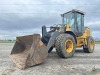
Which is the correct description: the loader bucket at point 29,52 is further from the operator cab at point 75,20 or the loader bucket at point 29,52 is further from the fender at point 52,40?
the operator cab at point 75,20

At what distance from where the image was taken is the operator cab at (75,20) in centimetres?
1163

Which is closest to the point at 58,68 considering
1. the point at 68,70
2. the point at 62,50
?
the point at 68,70

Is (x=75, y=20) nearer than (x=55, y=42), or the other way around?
(x=55, y=42)

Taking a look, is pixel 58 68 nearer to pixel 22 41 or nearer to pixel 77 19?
pixel 22 41

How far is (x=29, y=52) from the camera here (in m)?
7.90

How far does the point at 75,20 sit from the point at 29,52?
183 inches

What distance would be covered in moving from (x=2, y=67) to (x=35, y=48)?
1.38 meters

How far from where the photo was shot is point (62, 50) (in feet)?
30.4

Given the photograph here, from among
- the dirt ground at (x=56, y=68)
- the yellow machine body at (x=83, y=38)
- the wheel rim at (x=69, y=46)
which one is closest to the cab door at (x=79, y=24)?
the yellow machine body at (x=83, y=38)

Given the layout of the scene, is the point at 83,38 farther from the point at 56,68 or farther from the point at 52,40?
the point at 56,68

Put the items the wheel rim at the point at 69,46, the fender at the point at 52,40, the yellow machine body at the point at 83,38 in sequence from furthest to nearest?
the yellow machine body at the point at 83,38 < the wheel rim at the point at 69,46 < the fender at the point at 52,40

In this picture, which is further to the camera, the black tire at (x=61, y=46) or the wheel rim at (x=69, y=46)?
the wheel rim at (x=69, y=46)

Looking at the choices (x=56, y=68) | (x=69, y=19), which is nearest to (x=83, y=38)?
(x=69, y=19)

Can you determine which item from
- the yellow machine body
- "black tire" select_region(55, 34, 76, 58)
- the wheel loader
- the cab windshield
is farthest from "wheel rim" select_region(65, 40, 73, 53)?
the cab windshield
